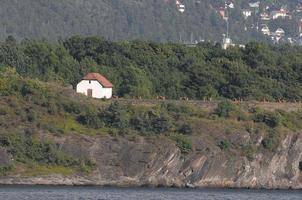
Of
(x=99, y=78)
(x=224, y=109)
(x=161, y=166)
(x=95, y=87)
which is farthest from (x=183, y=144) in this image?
(x=99, y=78)

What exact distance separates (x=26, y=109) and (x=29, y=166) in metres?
6.40

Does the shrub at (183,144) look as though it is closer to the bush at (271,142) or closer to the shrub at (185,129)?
the shrub at (185,129)

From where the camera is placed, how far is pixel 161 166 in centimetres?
→ 10088

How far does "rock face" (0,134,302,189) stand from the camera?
100 m

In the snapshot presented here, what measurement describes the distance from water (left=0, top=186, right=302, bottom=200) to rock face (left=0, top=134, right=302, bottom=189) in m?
2.50

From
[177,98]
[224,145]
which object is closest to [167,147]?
[224,145]

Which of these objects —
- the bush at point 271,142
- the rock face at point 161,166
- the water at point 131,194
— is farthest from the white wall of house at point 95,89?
the water at point 131,194

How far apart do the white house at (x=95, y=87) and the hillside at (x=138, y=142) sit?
15.2 feet

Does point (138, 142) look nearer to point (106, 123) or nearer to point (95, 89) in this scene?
point (106, 123)

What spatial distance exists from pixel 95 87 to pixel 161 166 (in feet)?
47.6

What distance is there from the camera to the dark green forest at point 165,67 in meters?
119

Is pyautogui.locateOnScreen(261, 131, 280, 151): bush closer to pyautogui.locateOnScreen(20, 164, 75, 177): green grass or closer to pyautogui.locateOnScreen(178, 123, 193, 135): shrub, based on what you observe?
Answer: pyautogui.locateOnScreen(178, 123, 193, 135): shrub

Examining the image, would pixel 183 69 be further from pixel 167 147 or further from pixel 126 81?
pixel 167 147

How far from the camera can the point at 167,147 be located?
102 meters
